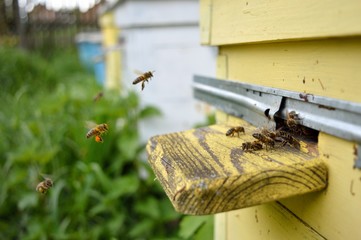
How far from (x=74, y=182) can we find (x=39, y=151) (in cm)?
39

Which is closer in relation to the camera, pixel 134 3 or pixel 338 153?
pixel 338 153

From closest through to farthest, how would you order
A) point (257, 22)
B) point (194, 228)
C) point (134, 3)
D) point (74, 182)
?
point (257, 22), point (194, 228), point (74, 182), point (134, 3)

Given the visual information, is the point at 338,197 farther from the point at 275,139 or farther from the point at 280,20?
the point at 280,20

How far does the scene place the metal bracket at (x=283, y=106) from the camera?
0.66 m

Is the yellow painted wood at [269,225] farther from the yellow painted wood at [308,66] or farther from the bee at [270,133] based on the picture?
the yellow painted wood at [308,66]

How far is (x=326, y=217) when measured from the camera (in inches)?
30.4

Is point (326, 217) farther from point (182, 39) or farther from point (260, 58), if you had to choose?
point (182, 39)

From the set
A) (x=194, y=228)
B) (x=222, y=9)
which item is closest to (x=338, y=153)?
(x=222, y=9)

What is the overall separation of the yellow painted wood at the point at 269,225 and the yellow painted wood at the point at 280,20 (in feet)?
1.37

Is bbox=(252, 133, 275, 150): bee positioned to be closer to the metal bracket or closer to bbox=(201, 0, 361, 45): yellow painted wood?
the metal bracket

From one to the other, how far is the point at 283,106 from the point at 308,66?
0.11 m

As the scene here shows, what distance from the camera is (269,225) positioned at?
1.02m

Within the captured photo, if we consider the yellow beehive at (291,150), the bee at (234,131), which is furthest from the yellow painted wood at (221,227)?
the bee at (234,131)

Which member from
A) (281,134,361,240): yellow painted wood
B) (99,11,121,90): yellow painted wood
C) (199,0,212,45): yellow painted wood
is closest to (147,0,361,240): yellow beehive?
(281,134,361,240): yellow painted wood
